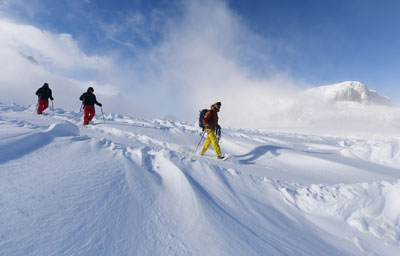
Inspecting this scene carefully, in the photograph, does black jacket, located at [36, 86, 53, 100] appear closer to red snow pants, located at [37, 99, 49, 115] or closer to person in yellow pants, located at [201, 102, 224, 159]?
red snow pants, located at [37, 99, 49, 115]

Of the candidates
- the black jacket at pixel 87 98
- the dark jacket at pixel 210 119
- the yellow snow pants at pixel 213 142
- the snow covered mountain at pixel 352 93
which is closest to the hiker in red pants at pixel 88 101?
the black jacket at pixel 87 98

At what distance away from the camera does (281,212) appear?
2.97 m

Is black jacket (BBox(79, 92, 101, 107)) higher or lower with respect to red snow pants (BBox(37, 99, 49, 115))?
higher

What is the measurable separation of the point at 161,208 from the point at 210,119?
4.20 meters

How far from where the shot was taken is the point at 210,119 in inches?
245

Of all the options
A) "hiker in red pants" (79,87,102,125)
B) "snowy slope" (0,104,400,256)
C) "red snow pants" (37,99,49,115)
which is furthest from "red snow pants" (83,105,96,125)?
"snowy slope" (0,104,400,256)

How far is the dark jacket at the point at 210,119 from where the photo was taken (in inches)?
241

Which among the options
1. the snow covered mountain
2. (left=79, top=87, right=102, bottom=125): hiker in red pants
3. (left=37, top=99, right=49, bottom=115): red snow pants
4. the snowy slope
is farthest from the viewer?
the snow covered mountain

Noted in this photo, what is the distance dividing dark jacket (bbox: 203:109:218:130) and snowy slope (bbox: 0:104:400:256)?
234 centimetres

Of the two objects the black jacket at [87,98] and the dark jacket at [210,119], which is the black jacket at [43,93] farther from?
the dark jacket at [210,119]

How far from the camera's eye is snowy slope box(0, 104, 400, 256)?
1.69 m

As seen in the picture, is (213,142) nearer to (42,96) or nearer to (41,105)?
(41,105)

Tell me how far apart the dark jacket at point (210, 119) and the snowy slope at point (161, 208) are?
92.2 inches

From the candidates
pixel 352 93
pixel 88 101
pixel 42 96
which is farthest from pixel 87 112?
pixel 352 93
